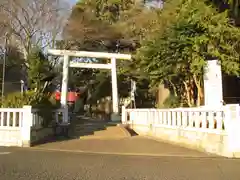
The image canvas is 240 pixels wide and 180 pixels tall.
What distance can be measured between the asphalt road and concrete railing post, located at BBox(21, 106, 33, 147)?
5.95 ft

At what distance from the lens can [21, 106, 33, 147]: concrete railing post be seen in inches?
539

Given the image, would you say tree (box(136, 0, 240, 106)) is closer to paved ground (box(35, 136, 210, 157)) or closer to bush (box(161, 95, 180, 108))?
bush (box(161, 95, 180, 108))

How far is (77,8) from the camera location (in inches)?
1247

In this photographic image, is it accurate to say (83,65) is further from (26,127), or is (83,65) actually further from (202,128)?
(202,128)

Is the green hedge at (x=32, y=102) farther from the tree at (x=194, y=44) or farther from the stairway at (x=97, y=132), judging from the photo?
the tree at (x=194, y=44)

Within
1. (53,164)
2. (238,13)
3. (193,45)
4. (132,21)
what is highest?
(132,21)

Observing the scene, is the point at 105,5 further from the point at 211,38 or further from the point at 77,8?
the point at 211,38

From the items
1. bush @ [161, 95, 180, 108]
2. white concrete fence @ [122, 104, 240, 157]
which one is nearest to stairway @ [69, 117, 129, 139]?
white concrete fence @ [122, 104, 240, 157]

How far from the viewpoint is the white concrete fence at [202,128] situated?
36.3ft

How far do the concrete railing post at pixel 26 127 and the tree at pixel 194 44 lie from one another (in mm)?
6755

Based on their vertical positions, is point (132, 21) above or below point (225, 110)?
above

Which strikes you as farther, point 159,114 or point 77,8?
point 77,8

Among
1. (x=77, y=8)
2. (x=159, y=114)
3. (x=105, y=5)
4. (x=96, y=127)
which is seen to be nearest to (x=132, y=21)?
(x=105, y=5)

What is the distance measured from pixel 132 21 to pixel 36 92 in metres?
11.6
